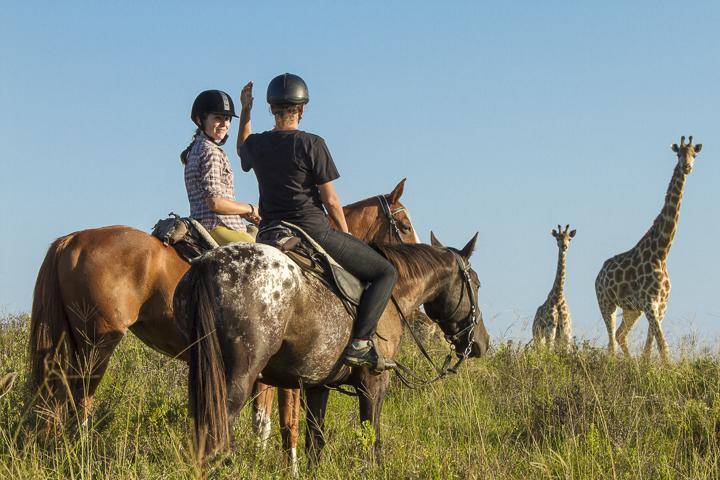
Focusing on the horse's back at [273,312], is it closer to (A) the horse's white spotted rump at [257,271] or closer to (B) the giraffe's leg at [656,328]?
(A) the horse's white spotted rump at [257,271]

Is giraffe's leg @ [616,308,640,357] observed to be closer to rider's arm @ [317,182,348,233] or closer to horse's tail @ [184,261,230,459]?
rider's arm @ [317,182,348,233]

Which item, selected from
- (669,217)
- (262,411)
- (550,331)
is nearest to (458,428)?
(262,411)

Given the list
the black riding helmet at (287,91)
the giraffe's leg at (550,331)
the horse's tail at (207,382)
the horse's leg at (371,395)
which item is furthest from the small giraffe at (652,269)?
the horse's tail at (207,382)

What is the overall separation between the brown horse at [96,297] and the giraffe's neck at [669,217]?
1166 centimetres

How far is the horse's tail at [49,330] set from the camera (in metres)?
7.20

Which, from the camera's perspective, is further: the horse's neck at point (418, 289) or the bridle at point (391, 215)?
the bridle at point (391, 215)

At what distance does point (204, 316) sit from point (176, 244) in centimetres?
229

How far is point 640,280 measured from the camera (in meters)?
17.3

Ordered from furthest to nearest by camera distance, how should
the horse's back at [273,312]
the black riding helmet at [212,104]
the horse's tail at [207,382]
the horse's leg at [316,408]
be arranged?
the black riding helmet at [212,104] < the horse's leg at [316,408] < the horse's back at [273,312] < the horse's tail at [207,382]

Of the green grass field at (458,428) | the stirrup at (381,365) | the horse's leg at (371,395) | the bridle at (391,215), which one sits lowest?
→ the green grass field at (458,428)

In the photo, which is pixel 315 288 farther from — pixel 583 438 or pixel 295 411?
pixel 583 438

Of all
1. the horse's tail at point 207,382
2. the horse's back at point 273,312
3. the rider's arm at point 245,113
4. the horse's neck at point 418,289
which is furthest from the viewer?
the rider's arm at point 245,113

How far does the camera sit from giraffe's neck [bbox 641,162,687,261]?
16.9 metres

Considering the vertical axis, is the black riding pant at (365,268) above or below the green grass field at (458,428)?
above
